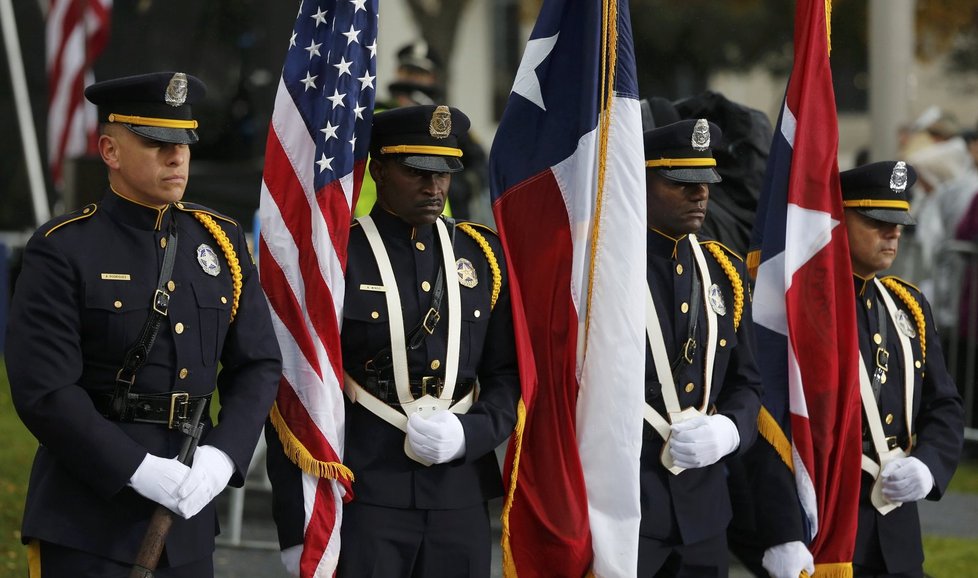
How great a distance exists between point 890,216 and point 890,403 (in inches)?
24.6

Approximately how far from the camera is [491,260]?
4.55 m

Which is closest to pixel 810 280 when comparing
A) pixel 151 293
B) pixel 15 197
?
pixel 151 293

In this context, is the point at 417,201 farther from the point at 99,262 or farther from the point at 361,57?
the point at 99,262

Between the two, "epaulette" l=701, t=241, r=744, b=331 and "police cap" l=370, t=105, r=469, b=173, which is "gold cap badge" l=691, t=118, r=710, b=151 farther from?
"police cap" l=370, t=105, r=469, b=173

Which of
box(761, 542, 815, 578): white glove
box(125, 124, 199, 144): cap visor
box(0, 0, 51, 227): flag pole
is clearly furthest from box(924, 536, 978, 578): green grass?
box(0, 0, 51, 227): flag pole

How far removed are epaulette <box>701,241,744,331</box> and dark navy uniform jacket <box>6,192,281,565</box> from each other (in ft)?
5.14

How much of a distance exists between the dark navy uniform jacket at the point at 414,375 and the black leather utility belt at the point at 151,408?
0.45 meters

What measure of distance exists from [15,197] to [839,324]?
9271 millimetres

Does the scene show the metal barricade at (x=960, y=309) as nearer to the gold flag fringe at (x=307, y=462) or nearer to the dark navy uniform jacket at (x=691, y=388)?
the dark navy uniform jacket at (x=691, y=388)

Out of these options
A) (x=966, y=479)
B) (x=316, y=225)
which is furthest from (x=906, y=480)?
(x=966, y=479)

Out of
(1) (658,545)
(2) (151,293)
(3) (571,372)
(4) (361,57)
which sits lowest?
(1) (658,545)

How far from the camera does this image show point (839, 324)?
493 centimetres

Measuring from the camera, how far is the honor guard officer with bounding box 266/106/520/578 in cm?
428

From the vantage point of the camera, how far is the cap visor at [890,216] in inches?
196
